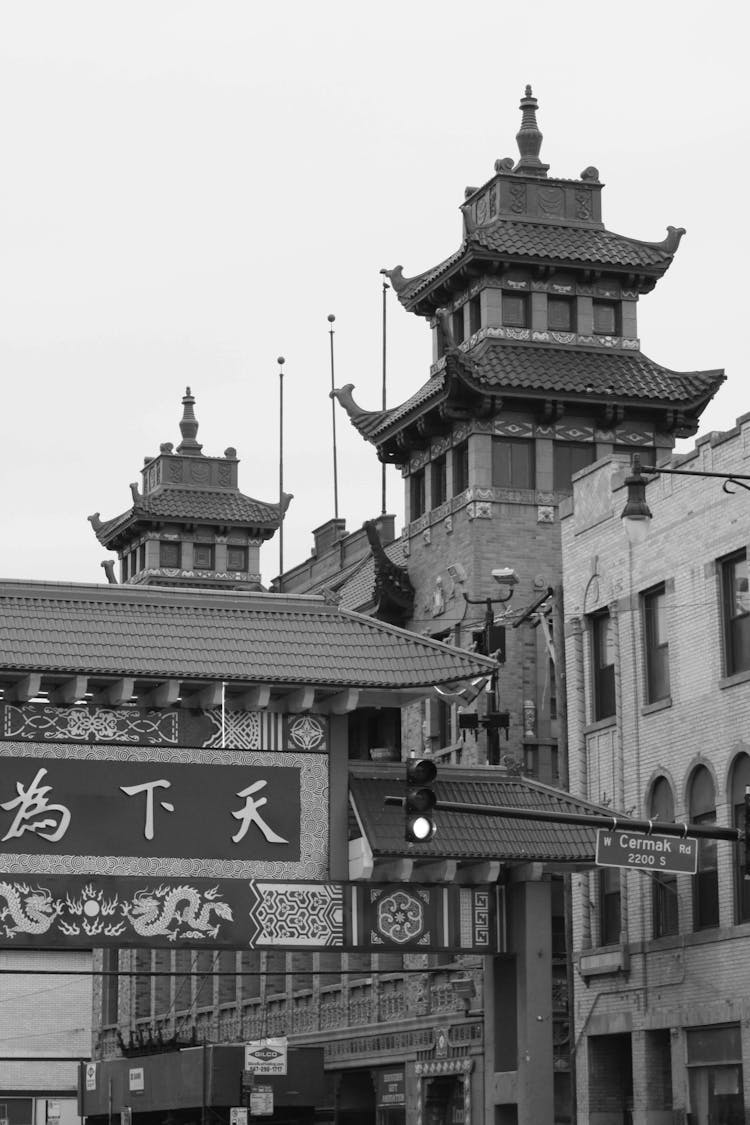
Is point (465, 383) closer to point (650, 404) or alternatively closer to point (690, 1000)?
point (650, 404)

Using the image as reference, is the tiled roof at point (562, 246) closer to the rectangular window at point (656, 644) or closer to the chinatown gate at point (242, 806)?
the rectangular window at point (656, 644)

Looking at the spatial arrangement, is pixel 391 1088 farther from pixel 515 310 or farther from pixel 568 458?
pixel 515 310

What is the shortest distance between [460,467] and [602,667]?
34.2 feet

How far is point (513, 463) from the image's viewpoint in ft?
151

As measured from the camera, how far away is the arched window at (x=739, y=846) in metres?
31.8

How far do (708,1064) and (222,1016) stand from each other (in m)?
27.2

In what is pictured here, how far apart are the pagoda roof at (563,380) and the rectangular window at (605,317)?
0.76m

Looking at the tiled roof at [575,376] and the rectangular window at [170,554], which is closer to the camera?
the tiled roof at [575,376]

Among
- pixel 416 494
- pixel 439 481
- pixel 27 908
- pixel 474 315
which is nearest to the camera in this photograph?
pixel 27 908

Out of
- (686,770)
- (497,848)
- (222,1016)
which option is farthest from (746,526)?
(222,1016)

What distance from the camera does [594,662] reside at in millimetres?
37312

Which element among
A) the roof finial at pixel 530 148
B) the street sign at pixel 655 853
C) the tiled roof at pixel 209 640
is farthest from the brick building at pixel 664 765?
the roof finial at pixel 530 148

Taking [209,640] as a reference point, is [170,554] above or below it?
above

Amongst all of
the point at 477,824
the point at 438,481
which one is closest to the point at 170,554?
the point at 438,481
